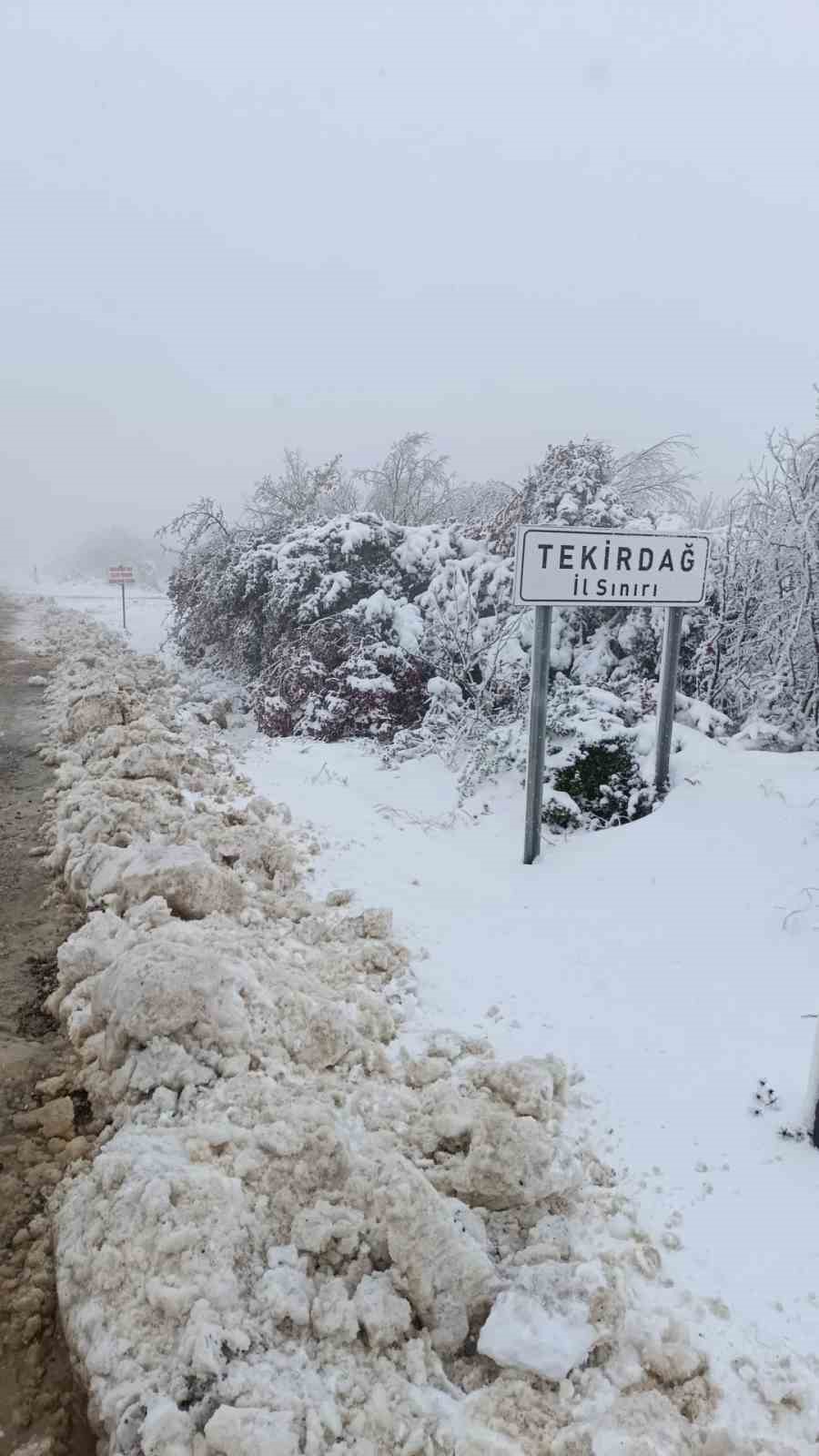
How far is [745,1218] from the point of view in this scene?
2400mm

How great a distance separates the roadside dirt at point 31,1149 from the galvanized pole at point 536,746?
278cm

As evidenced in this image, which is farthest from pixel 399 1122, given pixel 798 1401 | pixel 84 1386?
pixel 798 1401

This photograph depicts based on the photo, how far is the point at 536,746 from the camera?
16.6 feet

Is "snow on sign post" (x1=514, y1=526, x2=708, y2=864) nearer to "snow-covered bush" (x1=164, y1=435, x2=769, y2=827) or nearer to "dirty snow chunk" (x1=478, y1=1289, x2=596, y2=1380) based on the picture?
"snow-covered bush" (x1=164, y1=435, x2=769, y2=827)

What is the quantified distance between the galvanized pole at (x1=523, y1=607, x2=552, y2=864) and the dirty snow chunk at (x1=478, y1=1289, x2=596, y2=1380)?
3191 millimetres

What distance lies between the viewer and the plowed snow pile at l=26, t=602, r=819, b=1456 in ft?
5.95

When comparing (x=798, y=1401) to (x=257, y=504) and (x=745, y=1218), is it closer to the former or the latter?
(x=745, y=1218)

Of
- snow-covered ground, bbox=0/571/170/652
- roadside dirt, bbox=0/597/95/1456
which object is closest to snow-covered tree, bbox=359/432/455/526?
snow-covered ground, bbox=0/571/170/652

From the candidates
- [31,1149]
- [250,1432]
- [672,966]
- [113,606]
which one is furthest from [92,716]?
[113,606]

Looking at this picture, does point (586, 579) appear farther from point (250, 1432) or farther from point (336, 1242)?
point (250, 1432)

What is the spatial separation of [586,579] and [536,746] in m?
1.09

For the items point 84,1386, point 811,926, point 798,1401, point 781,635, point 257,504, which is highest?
point 257,504

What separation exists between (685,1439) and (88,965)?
9.41ft

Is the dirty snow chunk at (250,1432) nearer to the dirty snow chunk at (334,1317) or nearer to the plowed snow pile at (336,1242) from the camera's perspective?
the plowed snow pile at (336,1242)
